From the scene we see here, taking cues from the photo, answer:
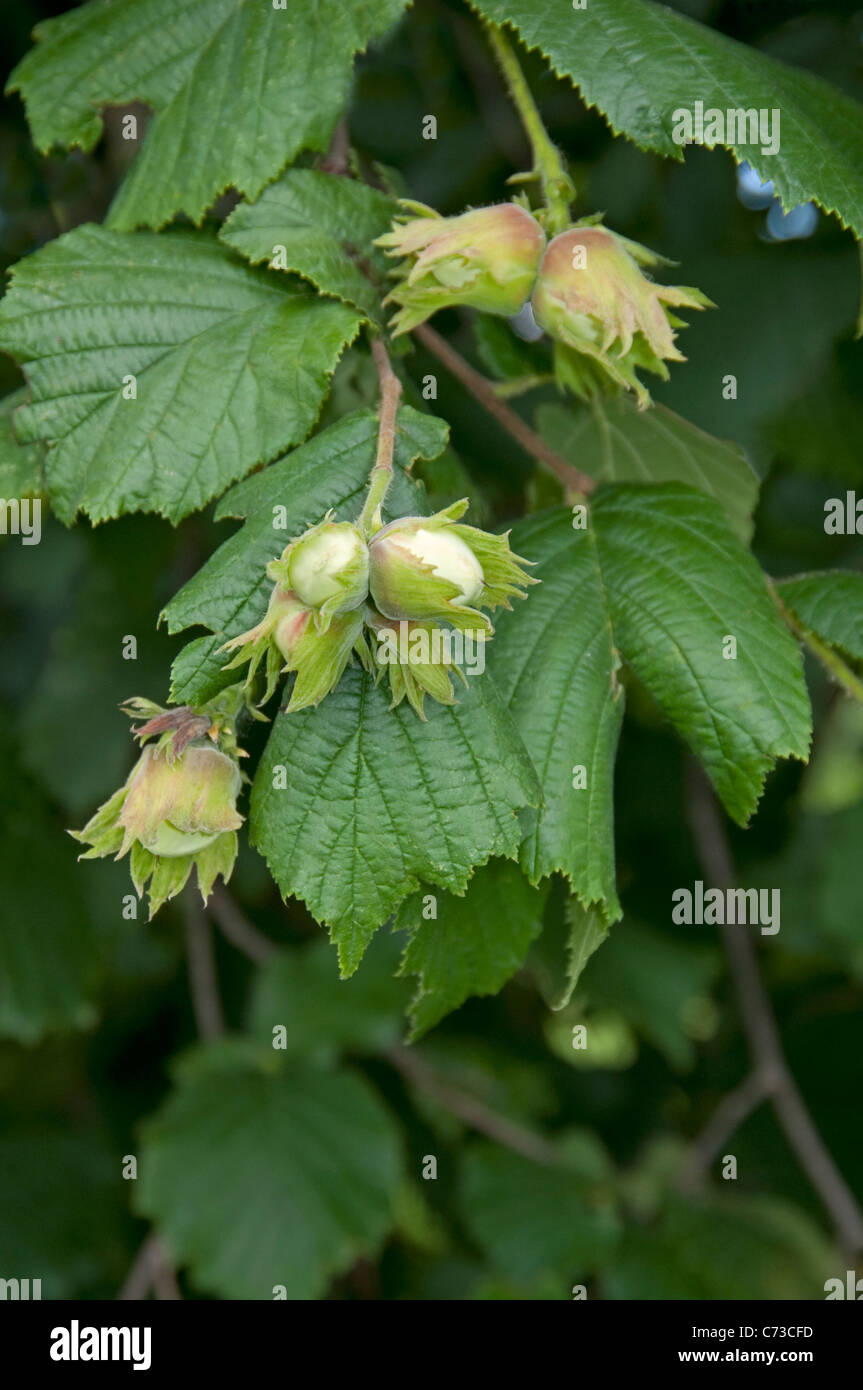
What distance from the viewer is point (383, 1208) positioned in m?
2.45

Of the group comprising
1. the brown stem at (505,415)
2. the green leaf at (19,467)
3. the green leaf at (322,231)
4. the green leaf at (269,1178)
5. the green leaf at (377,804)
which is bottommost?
the green leaf at (269,1178)

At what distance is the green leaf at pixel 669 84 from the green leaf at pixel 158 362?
34 centimetres

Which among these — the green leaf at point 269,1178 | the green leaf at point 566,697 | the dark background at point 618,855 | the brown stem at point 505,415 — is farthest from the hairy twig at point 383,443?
the green leaf at point 269,1178

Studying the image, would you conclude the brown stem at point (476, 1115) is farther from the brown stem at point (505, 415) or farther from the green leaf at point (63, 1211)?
the brown stem at point (505, 415)

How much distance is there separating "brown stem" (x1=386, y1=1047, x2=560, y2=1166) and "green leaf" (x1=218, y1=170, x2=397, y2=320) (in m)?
1.98

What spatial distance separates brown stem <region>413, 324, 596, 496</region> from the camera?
4.44 feet

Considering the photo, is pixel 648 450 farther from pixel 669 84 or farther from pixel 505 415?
pixel 669 84

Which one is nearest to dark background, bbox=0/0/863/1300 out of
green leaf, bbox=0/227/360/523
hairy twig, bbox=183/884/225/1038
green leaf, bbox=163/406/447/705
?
hairy twig, bbox=183/884/225/1038

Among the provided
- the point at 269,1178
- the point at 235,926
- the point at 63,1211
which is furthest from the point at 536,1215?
the point at 63,1211

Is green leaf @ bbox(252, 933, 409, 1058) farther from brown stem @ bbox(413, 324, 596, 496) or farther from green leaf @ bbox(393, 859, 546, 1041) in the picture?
brown stem @ bbox(413, 324, 596, 496)

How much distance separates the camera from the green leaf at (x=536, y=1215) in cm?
250
